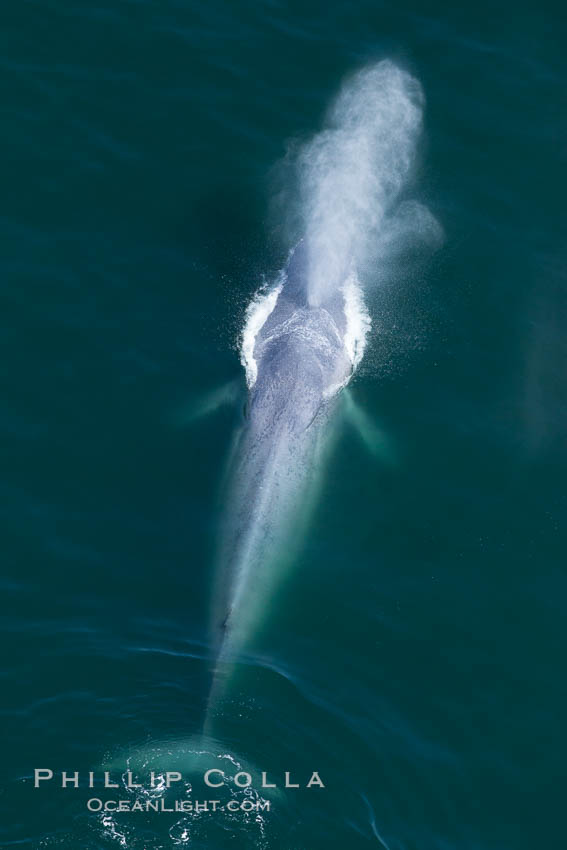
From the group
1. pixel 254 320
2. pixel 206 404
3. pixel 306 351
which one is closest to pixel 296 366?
pixel 306 351

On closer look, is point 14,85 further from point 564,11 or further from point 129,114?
point 564,11

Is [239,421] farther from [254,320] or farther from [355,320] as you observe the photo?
[355,320]

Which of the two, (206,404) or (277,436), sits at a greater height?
(206,404)

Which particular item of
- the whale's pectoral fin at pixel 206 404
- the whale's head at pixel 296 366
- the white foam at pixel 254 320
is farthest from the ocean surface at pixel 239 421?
the whale's head at pixel 296 366

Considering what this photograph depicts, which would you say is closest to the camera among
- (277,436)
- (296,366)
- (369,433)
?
(277,436)

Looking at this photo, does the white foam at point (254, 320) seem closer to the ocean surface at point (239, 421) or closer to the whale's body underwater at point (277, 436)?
the whale's body underwater at point (277, 436)

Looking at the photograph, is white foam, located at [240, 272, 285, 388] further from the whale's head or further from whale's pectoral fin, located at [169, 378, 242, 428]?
whale's pectoral fin, located at [169, 378, 242, 428]

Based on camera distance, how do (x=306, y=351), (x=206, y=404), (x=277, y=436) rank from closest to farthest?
1. (x=277, y=436)
2. (x=206, y=404)
3. (x=306, y=351)
